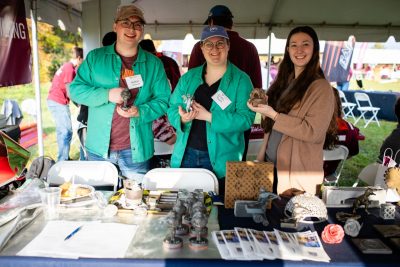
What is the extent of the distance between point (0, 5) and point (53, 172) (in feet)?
6.92

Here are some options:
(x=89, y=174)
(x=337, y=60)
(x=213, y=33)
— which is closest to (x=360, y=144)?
(x=337, y=60)

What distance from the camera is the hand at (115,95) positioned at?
80.8 inches

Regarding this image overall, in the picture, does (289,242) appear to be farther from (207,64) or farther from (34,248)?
(207,64)

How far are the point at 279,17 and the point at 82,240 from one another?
497 centimetres

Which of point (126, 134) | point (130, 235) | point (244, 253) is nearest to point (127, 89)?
point (126, 134)

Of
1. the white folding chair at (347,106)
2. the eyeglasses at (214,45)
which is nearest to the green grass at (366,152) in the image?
the white folding chair at (347,106)

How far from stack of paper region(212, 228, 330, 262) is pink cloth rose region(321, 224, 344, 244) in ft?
0.10

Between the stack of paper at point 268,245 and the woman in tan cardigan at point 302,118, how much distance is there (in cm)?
53

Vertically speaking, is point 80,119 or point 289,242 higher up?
point 80,119

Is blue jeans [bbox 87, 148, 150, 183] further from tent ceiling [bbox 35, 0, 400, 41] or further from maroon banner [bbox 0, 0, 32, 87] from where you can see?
tent ceiling [bbox 35, 0, 400, 41]

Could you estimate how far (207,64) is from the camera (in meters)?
2.12

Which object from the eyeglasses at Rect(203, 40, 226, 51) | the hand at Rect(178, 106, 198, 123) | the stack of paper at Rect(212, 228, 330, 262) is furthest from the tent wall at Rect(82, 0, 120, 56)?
the stack of paper at Rect(212, 228, 330, 262)

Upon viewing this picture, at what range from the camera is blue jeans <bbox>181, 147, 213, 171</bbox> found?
6.87 ft

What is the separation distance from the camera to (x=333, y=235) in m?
1.33
